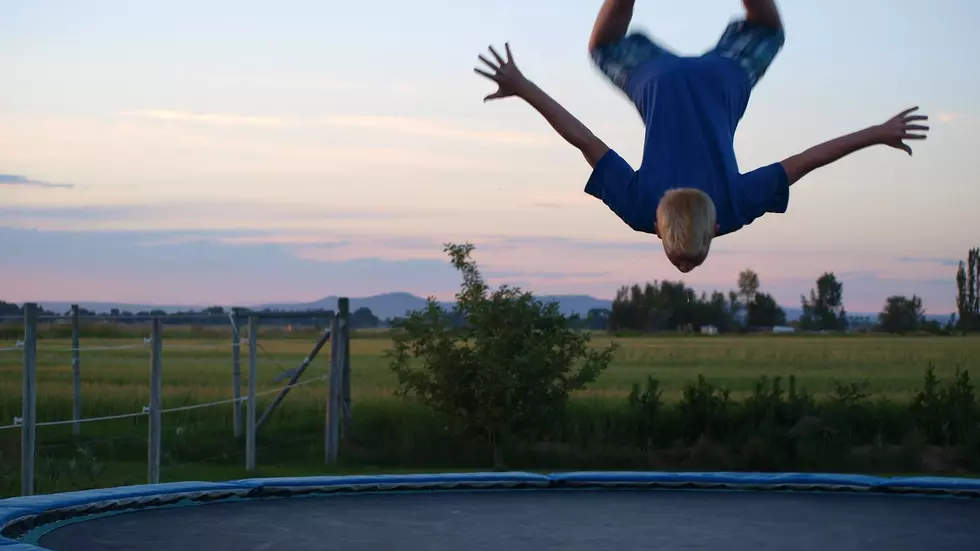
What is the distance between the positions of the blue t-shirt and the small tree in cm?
504

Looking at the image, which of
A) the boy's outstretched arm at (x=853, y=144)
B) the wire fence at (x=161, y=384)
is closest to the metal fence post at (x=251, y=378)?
the wire fence at (x=161, y=384)

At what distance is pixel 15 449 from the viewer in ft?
30.1

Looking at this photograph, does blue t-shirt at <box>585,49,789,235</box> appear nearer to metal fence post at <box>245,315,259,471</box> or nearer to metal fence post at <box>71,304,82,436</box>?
metal fence post at <box>245,315,259,471</box>

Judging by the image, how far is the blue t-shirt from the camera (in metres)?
3.69

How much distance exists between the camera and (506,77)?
3732mm

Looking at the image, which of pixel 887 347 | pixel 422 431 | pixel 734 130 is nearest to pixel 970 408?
pixel 422 431

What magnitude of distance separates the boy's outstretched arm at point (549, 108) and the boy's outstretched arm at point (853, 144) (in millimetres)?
580

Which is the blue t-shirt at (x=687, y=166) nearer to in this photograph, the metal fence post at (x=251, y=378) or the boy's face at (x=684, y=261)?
the boy's face at (x=684, y=261)

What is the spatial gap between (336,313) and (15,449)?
2526 mm

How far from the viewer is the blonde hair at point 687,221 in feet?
11.0

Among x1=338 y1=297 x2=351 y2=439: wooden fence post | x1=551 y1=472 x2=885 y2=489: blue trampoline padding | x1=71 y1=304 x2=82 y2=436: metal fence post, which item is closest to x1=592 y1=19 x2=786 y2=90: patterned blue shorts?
x1=551 y1=472 x2=885 y2=489: blue trampoline padding

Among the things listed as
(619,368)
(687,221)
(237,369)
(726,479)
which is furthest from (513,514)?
(619,368)

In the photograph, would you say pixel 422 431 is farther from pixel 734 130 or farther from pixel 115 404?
pixel 734 130

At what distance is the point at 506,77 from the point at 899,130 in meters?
1.20
